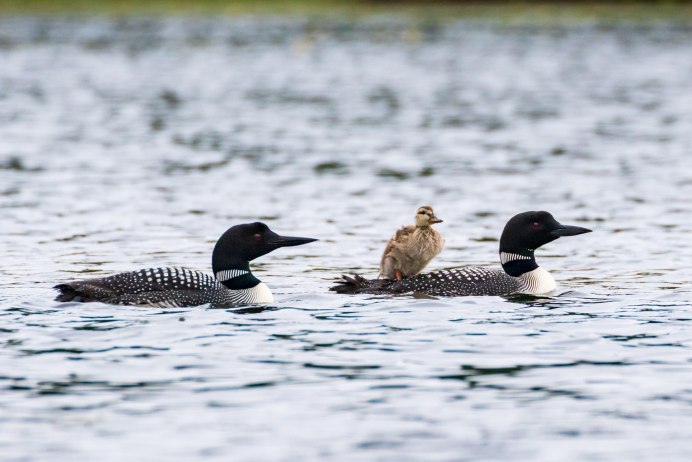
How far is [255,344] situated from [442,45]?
38.5 metres

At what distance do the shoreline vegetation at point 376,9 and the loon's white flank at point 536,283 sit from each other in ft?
141

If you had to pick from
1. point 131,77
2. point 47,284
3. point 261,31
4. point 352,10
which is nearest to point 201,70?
point 131,77

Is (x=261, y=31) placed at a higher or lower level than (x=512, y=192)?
higher

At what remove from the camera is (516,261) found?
1180cm

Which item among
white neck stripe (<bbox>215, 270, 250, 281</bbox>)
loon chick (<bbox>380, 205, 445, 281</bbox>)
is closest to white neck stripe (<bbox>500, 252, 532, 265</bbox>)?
loon chick (<bbox>380, 205, 445, 281</bbox>)

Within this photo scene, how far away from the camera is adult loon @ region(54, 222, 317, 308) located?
10.9 m

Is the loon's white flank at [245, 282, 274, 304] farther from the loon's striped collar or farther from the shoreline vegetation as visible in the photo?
the shoreline vegetation

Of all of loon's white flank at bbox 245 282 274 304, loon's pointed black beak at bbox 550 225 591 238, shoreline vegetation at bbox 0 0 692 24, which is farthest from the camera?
shoreline vegetation at bbox 0 0 692 24

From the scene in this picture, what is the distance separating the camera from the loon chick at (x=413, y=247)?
12.0 m

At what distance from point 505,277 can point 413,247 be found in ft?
2.76

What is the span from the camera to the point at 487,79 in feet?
120

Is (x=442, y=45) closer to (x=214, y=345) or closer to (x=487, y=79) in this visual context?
(x=487, y=79)

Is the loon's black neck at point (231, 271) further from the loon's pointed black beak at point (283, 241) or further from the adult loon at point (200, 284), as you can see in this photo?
the loon's pointed black beak at point (283, 241)

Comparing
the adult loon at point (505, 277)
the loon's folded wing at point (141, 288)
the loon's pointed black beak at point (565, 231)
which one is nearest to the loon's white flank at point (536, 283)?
the adult loon at point (505, 277)
